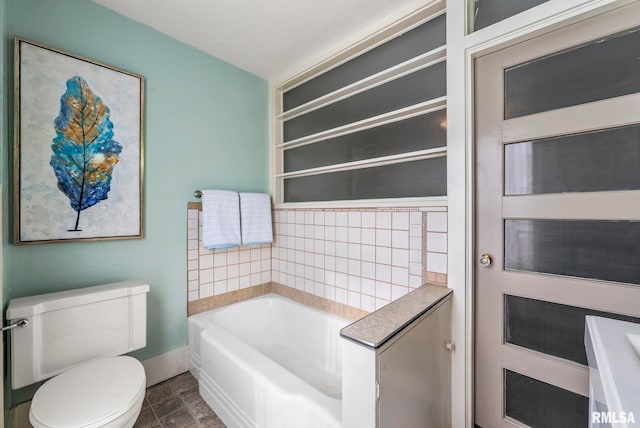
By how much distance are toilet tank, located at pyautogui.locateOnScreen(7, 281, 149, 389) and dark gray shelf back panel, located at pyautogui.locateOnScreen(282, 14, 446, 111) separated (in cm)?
195

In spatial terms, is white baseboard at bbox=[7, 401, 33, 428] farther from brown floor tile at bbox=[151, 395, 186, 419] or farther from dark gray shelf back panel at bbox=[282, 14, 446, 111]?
dark gray shelf back panel at bbox=[282, 14, 446, 111]

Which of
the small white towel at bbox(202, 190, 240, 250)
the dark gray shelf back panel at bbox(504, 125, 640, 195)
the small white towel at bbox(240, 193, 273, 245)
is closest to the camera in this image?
the dark gray shelf back panel at bbox(504, 125, 640, 195)

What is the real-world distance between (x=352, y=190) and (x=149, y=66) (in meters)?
1.67

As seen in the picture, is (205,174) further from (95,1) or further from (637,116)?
(637,116)

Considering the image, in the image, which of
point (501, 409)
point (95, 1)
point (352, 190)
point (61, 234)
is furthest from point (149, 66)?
point (501, 409)

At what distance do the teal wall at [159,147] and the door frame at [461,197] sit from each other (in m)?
1.67

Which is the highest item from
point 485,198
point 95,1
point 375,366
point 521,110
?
point 95,1

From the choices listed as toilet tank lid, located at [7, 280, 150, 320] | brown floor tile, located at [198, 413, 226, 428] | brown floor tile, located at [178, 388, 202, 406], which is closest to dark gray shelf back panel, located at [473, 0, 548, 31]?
toilet tank lid, located at [7, 280, 150, 320]

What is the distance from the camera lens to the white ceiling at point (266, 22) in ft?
5.18

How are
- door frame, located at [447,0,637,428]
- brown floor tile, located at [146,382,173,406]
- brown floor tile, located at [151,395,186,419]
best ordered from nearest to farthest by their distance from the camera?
door frame, located at [447,0,637,428] → brown floor tile, located at [151,395,186,419] → brown floor tile, located at [146,382,173,406]

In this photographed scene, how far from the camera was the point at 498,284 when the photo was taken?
1.31 metres

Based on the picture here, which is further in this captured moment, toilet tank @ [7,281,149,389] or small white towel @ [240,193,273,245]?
small white towel @ [240,193,273,245]

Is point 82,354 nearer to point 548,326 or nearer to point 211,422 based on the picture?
point 211,422

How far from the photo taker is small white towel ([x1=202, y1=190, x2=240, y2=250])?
1.98m
